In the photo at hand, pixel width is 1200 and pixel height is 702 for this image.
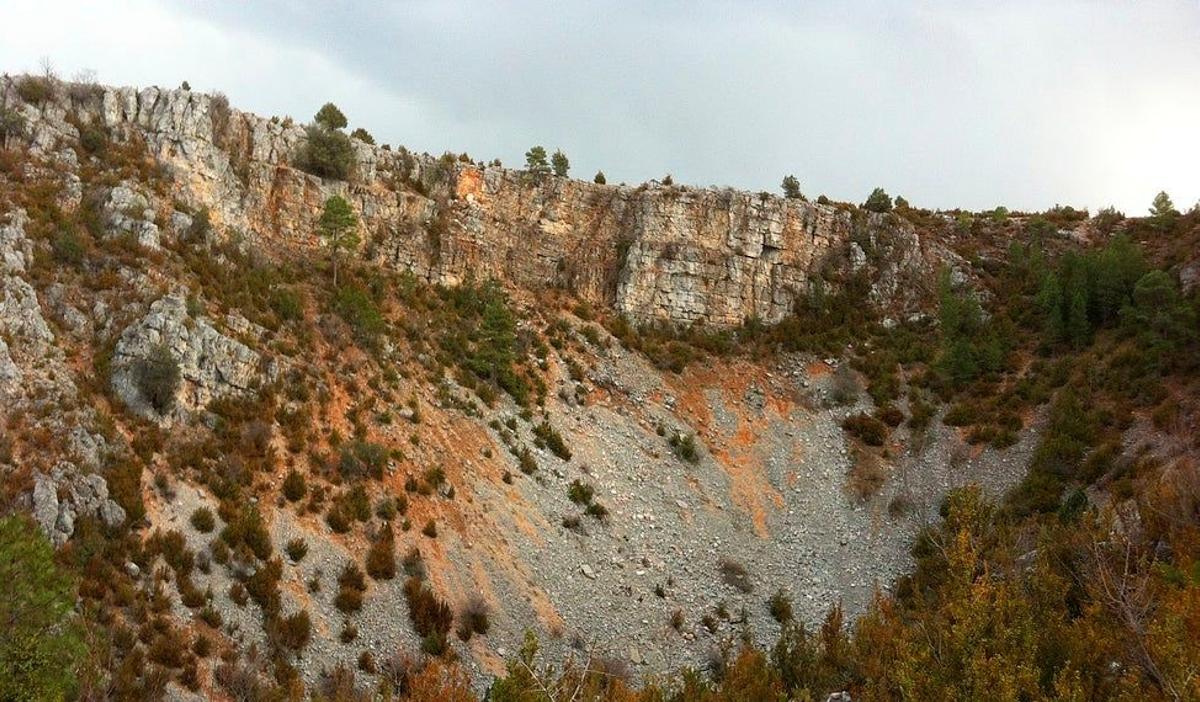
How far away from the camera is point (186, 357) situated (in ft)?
73.6

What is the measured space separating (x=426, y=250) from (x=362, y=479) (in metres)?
16.0

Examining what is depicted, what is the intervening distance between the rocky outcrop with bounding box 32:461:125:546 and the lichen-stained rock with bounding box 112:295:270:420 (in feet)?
10.7

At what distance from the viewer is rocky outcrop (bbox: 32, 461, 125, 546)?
647 inches

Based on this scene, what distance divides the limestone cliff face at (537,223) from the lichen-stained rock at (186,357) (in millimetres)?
8934

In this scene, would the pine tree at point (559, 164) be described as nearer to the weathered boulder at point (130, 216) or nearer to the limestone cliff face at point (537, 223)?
the limestone cliff face at point (537, 223)

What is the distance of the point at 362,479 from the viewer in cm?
2311

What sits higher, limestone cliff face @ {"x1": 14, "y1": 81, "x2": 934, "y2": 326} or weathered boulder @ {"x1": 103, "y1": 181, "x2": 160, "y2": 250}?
limestone cliff face @ {"x1": 14, "y1": 81, "x2": 934, "y2": 326}

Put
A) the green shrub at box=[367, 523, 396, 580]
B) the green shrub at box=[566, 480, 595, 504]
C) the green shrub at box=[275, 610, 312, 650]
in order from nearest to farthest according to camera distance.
Result: the green shrub at box=[275, 610, 312, 650]
the green shrub at box=[367, 523, 396, 580]
the green shrub at box=[566, 480, 595, 504]

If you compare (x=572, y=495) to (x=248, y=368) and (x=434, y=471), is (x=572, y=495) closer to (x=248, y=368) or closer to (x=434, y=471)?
(x=434, y=471)

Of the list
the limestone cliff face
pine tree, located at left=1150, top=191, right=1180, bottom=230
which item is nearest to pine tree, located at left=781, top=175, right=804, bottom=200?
the limestone cliff face

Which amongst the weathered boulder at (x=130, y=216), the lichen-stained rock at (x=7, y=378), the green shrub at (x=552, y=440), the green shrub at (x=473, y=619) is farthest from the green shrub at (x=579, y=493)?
the weathered boulder at (x=130, y=216)

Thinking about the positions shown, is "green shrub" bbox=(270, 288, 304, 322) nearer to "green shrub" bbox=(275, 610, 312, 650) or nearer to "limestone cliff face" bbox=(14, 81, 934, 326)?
"limestone cliff face" bbox=(14, 81, 934, 326)

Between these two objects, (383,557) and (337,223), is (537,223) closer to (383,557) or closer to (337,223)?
(337,223)

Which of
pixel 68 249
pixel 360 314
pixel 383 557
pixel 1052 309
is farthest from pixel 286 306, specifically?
pixel 1052 309
